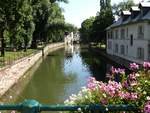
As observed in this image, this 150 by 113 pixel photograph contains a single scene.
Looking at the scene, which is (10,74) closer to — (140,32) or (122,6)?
(140,32)

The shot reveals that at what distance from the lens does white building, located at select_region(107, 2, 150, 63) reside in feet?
135

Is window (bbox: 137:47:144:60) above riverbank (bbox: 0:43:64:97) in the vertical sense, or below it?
above

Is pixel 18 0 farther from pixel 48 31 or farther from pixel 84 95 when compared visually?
pixel 48 31

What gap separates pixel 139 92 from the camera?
17.4ft

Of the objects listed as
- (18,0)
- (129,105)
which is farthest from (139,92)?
(18,0)

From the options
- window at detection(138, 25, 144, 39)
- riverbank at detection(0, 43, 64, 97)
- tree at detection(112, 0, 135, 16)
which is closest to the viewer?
riverbank at detection(0, 43, 64, 97)

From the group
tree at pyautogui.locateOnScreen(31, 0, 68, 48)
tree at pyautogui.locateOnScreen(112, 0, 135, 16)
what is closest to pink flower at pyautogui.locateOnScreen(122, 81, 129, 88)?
tree at pyautogui.locateOnScreen(31, 0, 68, 48)

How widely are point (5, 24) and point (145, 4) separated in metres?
16.4

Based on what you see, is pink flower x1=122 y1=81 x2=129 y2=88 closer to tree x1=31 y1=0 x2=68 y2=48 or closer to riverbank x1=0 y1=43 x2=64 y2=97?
riverbank x1=0 y1=43 x2=64 y2=97

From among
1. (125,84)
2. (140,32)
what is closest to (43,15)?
(140,32)

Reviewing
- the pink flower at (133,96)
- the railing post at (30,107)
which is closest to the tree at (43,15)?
the pink flower at (133,96)

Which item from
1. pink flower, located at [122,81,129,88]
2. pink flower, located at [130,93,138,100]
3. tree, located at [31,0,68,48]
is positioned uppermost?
tree, located at [31,0,68,48]

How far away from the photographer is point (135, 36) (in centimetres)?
4700

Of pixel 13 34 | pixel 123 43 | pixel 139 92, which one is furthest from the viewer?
pixel 123 43
